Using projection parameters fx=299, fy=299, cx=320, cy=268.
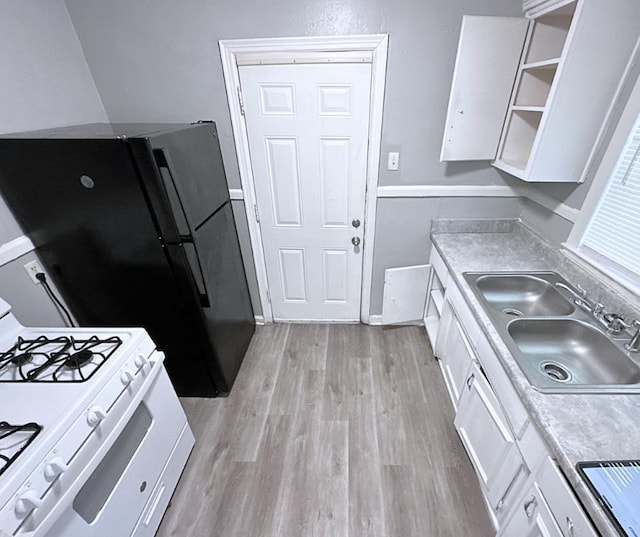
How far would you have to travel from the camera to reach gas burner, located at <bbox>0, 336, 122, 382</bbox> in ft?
3.50

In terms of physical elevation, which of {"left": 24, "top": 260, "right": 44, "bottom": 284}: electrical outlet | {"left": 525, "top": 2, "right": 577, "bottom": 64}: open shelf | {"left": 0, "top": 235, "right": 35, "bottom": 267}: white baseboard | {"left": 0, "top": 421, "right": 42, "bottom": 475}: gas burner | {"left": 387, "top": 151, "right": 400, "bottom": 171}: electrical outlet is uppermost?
{"left": 525, "top": 2, "right": 577, "bottom": 64}: open shelf

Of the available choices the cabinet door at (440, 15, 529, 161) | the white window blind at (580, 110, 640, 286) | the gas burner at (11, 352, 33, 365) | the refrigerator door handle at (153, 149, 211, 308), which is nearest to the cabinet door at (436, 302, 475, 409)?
the white window blind at (580, 110, 640, 286)

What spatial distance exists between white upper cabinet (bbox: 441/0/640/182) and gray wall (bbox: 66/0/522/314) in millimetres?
161

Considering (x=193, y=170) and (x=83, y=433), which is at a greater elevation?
(x=193, y=170)

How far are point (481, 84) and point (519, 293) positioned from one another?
1.16 meters

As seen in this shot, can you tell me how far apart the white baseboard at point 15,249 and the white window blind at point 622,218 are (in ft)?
9.11

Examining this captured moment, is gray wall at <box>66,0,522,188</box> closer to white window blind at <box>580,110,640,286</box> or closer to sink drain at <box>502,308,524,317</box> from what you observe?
white window blind at <box>580,110,640,286</box>

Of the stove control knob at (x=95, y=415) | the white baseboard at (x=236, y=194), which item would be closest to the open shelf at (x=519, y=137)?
the white baseboard at (x=236, y=194)

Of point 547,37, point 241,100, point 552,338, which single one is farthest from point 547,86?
point 241,100

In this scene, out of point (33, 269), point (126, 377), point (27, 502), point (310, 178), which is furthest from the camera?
point (310, 178)

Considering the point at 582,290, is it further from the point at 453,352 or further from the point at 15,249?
the point at 15,249

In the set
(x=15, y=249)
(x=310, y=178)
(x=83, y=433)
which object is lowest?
(x=83, y=433)

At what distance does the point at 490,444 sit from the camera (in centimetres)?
126

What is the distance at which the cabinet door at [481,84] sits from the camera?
151 centimetres
